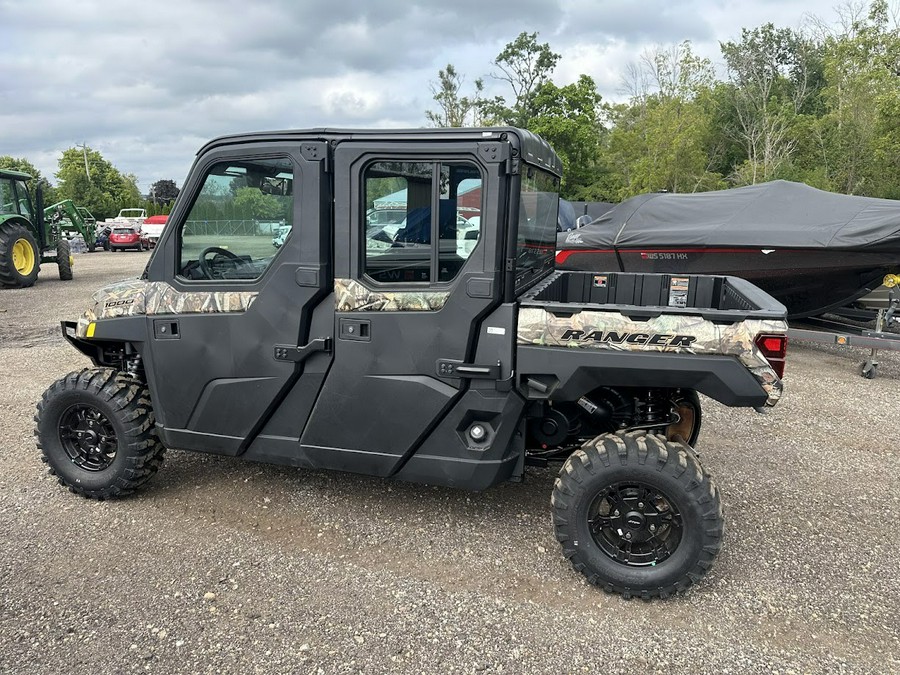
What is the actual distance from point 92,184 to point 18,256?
34370 millimetres

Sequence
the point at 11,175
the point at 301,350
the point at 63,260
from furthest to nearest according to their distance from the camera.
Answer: the point at 63,260 → the point at 11,175 → the point at 301,350

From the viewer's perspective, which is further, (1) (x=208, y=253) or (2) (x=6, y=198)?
(2) (x=6, y=198)

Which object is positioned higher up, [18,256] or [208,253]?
[208,253]

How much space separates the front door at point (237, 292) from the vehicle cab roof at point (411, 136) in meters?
0.06

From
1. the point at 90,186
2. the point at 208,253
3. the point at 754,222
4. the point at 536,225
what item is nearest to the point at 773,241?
the point at 754,222

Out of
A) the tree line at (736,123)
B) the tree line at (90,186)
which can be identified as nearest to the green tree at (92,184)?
the tree line at (90,186)

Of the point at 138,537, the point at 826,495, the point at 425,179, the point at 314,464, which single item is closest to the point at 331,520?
the point at 314,464

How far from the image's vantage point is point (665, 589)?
3.04 m

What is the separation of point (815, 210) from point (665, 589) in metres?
6.33

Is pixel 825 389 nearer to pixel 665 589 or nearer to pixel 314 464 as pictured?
pixel 665 589

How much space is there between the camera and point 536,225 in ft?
12.3

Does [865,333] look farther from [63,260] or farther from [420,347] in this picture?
[63,260]

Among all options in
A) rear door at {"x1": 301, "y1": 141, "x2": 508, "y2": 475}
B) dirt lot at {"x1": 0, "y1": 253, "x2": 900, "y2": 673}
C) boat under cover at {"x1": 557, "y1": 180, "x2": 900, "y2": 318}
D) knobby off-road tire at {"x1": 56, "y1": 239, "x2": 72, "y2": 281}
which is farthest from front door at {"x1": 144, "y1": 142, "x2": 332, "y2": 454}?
knobby off-road tire at {"x1": 56, "y1": 239, "x2": 72, "y2": 281}

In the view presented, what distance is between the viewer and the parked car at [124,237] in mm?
27828
